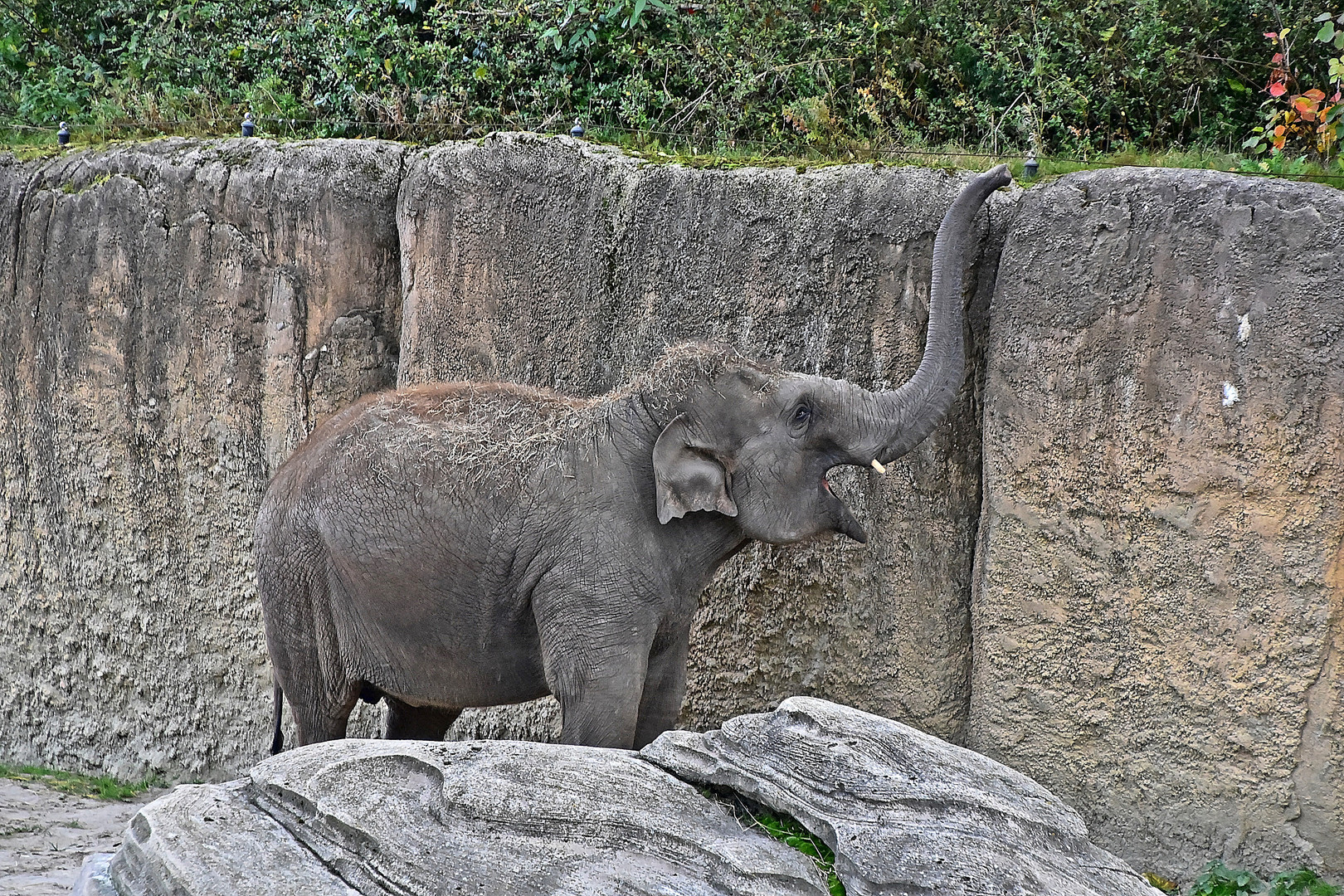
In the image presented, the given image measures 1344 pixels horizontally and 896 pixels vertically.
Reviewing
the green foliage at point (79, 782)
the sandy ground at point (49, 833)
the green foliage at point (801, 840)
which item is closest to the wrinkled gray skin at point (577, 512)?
the green foliage at point (801, 840)

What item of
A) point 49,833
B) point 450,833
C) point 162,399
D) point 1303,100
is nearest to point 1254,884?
point 450,833

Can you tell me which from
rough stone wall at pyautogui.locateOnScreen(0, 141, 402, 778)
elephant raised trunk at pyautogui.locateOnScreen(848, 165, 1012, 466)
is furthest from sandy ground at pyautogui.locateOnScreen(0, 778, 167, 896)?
elephant raised trunk at pyautogui.locateOnScreen(848, 165, 1012, 466)

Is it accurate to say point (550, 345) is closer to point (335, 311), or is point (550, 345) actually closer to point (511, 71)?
point (335, 311)

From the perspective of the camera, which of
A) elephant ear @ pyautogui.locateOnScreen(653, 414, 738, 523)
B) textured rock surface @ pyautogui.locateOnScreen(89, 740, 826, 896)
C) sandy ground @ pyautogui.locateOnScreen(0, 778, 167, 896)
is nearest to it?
textured rock surface @ pyautogui.locateOnScreen(89, 740, 826, 896)

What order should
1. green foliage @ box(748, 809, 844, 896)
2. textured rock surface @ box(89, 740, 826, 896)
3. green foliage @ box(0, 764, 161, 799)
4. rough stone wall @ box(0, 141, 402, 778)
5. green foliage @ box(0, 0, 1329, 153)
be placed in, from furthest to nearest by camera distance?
green foliage @ box(0, 764, 161, 799) < green foliage @ box(0, 0, 1329, 153) < rough stone wall @ box(0, 141, 402, 778) < green foliage @ box(748, 809, 844, 896) < textured rock surface @ box(89, 740, 826, 896)

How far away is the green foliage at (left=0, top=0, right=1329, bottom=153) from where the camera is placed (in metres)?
6.73

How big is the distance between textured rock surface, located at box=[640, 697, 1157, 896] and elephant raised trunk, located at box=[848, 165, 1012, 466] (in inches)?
34.1

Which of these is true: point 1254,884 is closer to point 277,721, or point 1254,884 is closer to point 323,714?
point 323,714

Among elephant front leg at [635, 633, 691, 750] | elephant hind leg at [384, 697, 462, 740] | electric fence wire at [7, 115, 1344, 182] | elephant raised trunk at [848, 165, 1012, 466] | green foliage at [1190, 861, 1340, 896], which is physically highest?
electric fence wire at [7, 115, 1344, 182]

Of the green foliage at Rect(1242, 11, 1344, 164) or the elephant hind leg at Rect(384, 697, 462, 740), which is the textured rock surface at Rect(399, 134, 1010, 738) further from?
the green foliage at Rect(1242, 11, 1344, 164)

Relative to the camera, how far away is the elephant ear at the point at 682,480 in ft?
15.0

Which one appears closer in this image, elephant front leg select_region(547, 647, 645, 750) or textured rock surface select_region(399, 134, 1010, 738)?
elephant front leg select_region(547, 647, 645, 750)

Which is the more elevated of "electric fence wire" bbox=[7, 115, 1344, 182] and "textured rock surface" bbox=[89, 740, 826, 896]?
"electric fence wire" bbox=[7, 115, 1344, 182]

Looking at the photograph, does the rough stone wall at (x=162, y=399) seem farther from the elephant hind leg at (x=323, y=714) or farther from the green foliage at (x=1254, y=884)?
the green foliage at (x=1254, y=884)
